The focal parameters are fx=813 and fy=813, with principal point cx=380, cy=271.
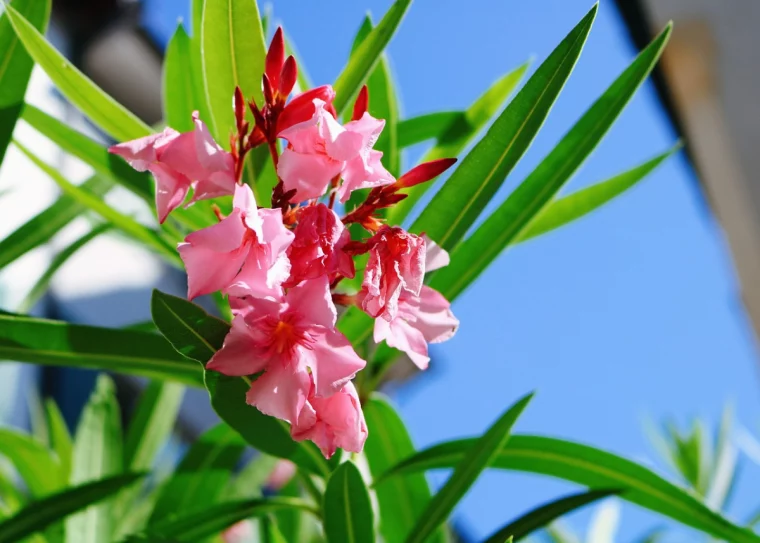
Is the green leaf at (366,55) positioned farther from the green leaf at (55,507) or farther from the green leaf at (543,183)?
the green leaf at (55,507)

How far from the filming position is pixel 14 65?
654 millimetres

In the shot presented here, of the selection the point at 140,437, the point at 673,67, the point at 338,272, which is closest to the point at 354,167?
the point at 338,272

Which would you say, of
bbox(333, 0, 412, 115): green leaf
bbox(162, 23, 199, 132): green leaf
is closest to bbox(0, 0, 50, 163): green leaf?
bbox(162, 23, 199, 132): green leaf

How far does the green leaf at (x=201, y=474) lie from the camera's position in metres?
0.88

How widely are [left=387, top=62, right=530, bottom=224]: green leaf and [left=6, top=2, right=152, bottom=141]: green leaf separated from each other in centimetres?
23

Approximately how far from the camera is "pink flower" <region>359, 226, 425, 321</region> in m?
0.45

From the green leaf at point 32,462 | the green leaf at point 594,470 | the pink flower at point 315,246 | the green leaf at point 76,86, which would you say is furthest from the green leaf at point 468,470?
the green leaf at point 32,462

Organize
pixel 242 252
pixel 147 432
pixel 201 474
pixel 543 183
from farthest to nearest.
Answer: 1. pixel 147 432
2. pixel 201 474
3. pixel 543 183
4. pixel 242 252

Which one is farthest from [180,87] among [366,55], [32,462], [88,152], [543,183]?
[32,462]

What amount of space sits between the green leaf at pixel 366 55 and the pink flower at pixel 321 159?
0.17 meters

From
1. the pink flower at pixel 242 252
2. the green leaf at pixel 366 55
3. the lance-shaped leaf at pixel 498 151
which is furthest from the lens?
the green leaf at pixel 366 55

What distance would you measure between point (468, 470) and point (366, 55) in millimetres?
336

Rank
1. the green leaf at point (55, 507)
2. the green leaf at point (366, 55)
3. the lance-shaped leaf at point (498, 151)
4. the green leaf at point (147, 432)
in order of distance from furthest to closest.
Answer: the green leaf at point (147, 432) < the green leaf at point (55, 507) < the green leaf at point (366, 55) < the lance-shaped leaf at point (498, 151)

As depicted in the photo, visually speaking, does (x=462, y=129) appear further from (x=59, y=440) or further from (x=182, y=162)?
(x=59, y=440)
